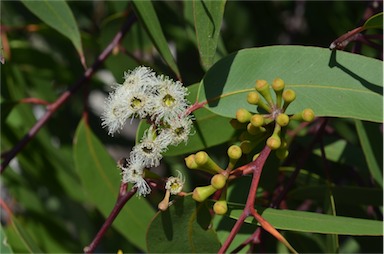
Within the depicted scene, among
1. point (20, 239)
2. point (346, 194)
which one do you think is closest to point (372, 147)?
point (346, 194)

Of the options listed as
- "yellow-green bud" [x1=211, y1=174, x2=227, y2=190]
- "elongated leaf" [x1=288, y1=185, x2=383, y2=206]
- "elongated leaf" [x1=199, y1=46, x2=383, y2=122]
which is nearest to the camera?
"yellow-green bud" [x1=211, y1=174, x2=227, y2=190]

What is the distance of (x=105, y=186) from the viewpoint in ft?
6.02

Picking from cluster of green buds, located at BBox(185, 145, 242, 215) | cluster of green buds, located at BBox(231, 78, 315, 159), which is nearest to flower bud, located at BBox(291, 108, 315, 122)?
cluster of green buds, located at BBox(231, 78, 315, 159)

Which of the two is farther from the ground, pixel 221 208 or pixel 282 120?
pixel 282 120

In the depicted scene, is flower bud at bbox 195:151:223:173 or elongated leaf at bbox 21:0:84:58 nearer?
flower bud at bbox 195:151:223:173

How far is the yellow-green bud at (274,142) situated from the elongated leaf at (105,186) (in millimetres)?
719

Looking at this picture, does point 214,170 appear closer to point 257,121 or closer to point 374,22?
point 257,121

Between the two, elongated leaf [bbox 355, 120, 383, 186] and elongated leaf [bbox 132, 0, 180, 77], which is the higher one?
elongated leaf [bbox 132, 0, 180, 77]

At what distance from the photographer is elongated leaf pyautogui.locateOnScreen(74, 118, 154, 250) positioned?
176 centimetres

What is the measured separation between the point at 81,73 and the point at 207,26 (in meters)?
1.06

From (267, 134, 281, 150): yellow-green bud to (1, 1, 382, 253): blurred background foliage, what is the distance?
64cm

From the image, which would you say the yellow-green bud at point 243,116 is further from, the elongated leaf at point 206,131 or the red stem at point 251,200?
the elongated leaf at point 206,131

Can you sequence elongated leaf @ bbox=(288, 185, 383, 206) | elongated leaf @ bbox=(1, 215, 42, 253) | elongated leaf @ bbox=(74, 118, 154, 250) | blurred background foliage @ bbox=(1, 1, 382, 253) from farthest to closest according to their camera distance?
blurred background foliage @ bbox=(1, 1, 382, 253), elongated leaf @ bbox=(74, 118, 154, 250), elongated leaf @ bbox=(1, 215, 42, 253), elongated leaf @ bbox=(288, 185, 383, 206)

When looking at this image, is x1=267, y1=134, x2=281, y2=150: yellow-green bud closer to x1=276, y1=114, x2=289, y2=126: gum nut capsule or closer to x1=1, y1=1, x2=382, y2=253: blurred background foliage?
x1=276, y1=114, x2=289, y2=126: gum nut capsule
